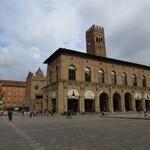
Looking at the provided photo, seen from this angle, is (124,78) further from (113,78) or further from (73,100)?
(73,100)

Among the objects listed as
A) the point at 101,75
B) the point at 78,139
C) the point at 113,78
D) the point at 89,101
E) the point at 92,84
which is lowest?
the point at 78,139

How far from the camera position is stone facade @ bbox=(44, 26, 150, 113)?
1708 inches

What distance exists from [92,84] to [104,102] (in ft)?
20.7

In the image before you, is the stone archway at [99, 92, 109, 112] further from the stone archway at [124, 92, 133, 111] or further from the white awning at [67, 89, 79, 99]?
the white awning at [67, 89, 79, 99]

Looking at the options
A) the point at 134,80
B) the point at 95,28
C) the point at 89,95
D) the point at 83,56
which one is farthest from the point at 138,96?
the point at 95,28

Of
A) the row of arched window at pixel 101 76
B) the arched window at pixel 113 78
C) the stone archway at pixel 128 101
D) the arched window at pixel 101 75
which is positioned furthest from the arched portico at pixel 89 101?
the stone archway at pixel 128 101

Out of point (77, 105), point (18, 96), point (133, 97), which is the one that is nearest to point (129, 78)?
point (133, 97)

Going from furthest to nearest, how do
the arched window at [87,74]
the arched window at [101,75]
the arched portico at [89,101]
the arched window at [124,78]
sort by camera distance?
1. the arched window at [124,78]
2. the arched window at [101,75]
3. the arched window at [87,74]
4. the arched portico at [89,101]

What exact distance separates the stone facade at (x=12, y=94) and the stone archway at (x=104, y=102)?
61323mm

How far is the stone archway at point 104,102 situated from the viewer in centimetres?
4851

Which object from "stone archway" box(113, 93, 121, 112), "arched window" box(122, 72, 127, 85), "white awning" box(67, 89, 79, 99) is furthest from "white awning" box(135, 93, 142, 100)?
"white awning" box(67, 89, 79, 99)

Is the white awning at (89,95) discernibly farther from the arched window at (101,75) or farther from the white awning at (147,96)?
the white awning at (147,96)

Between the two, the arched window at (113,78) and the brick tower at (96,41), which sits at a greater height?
the brick tower at (96,41)

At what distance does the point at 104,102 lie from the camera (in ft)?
162
